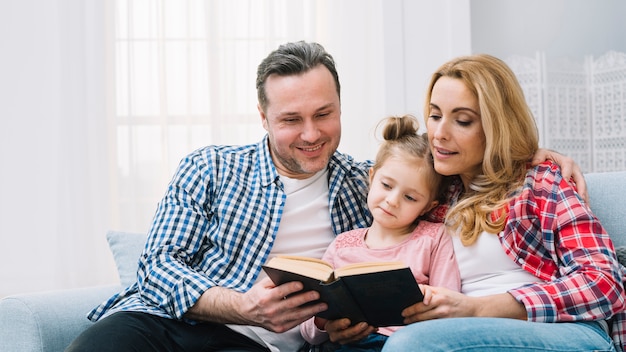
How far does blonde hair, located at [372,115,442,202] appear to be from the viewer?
1.86 metres

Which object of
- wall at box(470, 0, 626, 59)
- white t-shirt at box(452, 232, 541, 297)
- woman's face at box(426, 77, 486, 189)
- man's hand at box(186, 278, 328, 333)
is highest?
wall at box(470, 0, 626, 59)

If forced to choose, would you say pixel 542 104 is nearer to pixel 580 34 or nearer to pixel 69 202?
Answer: pixel 580 34

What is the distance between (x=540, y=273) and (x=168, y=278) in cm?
87

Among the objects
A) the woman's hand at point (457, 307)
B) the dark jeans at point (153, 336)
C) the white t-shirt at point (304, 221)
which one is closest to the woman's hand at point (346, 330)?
the woman's hand at point (457, 307)

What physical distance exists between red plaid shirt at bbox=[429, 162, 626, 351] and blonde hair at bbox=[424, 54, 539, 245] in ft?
0.16

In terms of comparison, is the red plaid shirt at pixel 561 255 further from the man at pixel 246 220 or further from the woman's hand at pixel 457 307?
the man at pixel 246 220

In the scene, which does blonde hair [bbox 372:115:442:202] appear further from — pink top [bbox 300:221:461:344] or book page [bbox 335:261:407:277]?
book page [bbox 335:261:407:277]

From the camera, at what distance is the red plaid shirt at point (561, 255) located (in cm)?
153

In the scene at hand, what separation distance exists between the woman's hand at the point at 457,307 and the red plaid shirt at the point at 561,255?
0.03 metres

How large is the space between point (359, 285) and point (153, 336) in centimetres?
57

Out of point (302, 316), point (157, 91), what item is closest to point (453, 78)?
point (302, 316)

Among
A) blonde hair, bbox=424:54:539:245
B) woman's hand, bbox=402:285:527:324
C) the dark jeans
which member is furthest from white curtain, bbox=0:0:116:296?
woman's hand, bbox=402:285:527:324

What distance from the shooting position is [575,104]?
3061 millimetres

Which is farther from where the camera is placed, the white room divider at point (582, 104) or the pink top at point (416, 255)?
the white room divider at point (582, 104)
